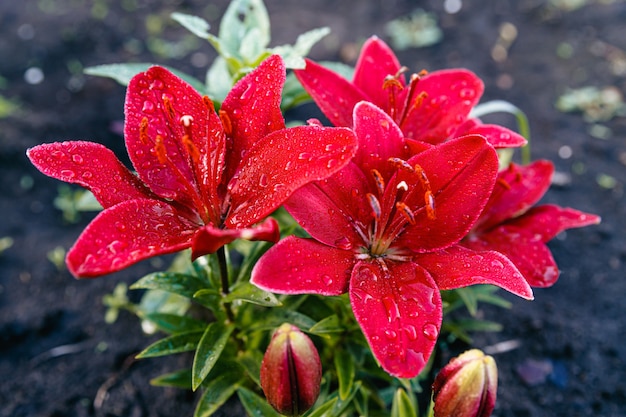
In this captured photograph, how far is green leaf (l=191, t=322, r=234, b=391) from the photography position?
4.02 ft

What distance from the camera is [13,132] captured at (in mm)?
2826

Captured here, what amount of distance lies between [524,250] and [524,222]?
4.8 inches

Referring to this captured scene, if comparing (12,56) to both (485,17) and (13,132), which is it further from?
(485,17)

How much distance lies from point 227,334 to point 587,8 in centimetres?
364

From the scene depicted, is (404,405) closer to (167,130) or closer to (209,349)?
(209,349)

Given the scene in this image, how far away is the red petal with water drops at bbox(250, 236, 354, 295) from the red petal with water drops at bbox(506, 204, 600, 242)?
536mm

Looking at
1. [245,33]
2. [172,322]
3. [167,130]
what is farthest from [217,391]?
[245,33]

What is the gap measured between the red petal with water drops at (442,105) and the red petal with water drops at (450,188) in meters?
0.23

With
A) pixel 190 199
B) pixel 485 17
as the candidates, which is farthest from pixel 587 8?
pixel 190 199

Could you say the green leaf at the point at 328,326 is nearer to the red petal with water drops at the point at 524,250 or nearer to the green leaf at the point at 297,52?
the red petal with water drops at the point at 524,250

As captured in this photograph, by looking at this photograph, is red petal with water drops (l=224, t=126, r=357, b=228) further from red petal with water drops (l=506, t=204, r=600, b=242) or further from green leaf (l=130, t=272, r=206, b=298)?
red petal with water drops (l=506, t=204, r=600, b=242)

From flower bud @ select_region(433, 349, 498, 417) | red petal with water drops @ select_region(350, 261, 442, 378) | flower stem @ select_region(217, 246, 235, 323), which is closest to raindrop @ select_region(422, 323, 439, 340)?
red petal with water drops @ select_region(350, 261, 442, 378)

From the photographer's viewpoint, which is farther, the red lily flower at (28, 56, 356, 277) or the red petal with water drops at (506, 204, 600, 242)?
the red petal with water drops at (506, 204, 600, 242)

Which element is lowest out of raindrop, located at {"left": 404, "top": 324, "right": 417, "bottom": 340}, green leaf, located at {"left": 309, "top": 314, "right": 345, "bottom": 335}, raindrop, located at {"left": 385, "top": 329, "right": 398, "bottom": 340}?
green leaf, located at {"left": 309, "top": 314, "right": 345, "bottom": 335}
